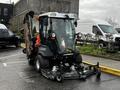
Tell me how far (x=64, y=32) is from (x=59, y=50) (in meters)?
0.84

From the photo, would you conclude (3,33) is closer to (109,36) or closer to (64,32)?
(109,36)

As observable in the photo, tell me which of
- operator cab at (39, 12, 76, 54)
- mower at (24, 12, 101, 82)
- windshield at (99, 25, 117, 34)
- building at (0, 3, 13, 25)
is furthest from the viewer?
building at (0, 3, 13, 25)

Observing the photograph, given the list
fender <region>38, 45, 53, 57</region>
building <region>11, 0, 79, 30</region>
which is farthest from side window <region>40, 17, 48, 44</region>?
building <region>11, 0, 79, 30</region>

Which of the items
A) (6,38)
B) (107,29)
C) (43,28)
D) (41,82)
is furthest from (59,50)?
(107,29)

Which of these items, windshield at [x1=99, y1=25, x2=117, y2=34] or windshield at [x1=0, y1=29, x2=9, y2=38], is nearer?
windshield at [x1=0, y1=29, x2=9, y2=38]

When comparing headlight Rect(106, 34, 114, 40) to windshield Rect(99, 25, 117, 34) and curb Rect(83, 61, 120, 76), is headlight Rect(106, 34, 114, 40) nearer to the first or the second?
windshield Rect(99, 25, 117, 34)

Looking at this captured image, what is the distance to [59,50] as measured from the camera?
877 centimetres

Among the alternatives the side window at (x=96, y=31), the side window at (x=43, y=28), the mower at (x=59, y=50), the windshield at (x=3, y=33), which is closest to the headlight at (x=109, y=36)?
the side window at (x=96, y=31)

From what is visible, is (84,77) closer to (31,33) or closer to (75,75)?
(75,75)

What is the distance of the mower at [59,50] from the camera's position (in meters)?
8.48

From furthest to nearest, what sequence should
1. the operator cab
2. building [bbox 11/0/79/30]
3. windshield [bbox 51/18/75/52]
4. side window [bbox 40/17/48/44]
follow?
building [bbox 11/0/79/30] → side window [bbox 40/17/48/44] → windshield [bbox 51/18/75/52] → the operator cab

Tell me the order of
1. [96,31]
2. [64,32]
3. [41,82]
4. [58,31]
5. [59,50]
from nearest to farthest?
[41,82], [59,50], [58,31], [64,32], [96,31]

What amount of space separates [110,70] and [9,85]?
3.98 m

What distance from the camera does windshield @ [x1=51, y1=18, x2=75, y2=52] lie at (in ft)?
29.4
